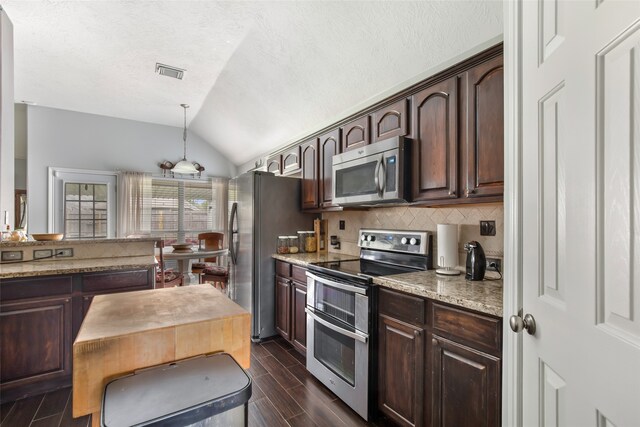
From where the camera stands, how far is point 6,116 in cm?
241

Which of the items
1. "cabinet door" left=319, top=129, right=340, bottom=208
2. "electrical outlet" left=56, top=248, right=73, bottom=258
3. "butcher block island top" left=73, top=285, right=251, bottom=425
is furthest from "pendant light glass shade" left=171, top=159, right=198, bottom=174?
"butcher block island top" left=73, top=285, right=251, bottom=425

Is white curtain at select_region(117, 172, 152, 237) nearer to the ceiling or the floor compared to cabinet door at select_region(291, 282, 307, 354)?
nearer to the ceiling

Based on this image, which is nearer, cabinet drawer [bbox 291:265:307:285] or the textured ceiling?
the textured ceiling

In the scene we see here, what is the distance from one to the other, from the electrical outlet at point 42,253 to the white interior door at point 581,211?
132 inches

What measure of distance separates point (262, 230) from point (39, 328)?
1.82 metres

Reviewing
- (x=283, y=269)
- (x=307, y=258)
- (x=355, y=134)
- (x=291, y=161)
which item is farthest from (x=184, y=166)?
(x=355, y=134)

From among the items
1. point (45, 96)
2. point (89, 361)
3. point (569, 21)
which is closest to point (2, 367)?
point (89, 361)

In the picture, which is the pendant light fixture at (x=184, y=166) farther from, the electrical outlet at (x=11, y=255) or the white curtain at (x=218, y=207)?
the electrical outlet at (x=11, y=255)

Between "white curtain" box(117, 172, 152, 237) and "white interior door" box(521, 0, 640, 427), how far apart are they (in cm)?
549

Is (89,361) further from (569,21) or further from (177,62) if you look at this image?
(177,62)

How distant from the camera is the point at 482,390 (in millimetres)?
1299

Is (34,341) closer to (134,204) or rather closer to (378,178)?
(378,178)

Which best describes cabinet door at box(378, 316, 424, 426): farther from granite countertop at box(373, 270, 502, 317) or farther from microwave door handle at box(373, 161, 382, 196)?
microwave door handle at box(373, 161, 382, 196)

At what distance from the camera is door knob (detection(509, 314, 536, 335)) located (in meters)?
0.92
